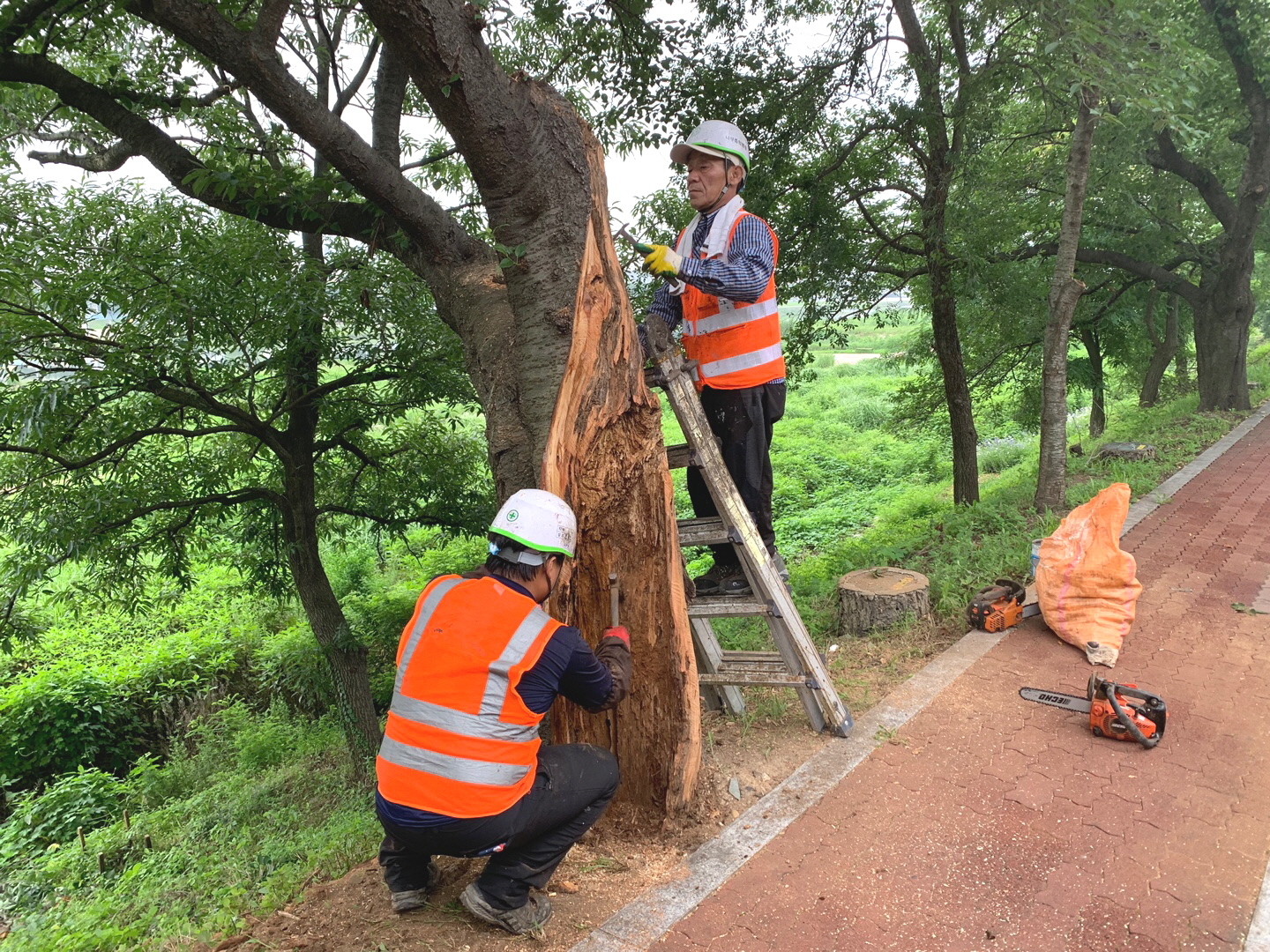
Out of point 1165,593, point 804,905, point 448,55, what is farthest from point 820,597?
point 448,55

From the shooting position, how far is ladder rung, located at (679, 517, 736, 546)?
3533mm

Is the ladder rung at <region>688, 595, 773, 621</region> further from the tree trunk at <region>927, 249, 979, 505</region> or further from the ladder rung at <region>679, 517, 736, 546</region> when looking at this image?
the tree trunk at <region>927, 249, 979, 505</region>

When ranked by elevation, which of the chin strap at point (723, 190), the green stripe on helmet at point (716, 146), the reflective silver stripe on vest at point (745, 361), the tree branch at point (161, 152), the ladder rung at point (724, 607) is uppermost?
the tree branch at point (161, 152)

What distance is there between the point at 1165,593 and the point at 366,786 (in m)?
6.41

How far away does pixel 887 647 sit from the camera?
483 cm

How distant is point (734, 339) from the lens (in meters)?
3.61

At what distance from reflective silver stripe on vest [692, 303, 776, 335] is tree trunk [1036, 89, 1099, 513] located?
452 cm

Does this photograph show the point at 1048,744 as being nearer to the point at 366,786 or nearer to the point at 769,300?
the point at 769,300

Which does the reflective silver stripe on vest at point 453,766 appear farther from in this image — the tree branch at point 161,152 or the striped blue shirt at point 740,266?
the tree branch at point 161,152

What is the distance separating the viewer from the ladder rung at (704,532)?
3533 millimetres

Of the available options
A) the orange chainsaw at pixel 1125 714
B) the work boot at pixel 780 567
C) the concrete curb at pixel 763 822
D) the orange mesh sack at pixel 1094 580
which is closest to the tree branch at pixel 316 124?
the work boot at pixel 780 567

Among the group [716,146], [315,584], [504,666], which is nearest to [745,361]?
[716,146]

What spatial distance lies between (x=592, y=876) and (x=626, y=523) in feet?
4.48

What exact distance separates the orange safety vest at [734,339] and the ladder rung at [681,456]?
13.0 inches
